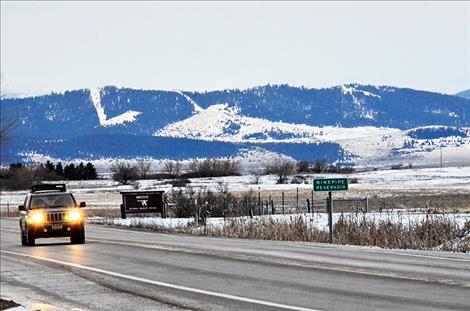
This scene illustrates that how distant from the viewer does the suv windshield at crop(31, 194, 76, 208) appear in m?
33.1

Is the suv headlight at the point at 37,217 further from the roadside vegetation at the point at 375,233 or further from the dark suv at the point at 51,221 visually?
the roadside vegetation at the point at 375,233

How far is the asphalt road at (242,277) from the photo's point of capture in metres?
14.7

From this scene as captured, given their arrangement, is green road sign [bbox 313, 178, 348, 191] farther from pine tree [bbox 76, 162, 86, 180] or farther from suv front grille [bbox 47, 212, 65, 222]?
pine tree [bbox 76, 162, 86, 180]

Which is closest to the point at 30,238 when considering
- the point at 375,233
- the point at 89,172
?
the point at 375,233

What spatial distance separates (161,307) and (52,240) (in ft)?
69.2

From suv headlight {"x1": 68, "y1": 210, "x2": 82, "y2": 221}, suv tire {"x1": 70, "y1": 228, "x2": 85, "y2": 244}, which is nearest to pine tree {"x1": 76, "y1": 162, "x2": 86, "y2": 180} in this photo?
suv headlight {"x1": 68, "y1": 210, "x2": 82, "y2": 221}

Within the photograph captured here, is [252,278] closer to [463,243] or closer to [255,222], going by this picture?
[463,243]

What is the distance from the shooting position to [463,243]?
25.0 meters

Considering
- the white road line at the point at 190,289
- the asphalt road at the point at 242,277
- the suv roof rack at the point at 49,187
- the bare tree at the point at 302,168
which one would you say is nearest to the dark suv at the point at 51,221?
the suv roof rack at the point at 49,187

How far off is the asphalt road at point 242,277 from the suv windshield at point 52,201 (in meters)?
4.63

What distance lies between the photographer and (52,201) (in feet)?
109

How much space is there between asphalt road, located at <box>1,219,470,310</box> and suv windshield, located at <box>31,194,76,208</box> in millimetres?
4633

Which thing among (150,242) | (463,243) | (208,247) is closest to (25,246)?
(150,242)

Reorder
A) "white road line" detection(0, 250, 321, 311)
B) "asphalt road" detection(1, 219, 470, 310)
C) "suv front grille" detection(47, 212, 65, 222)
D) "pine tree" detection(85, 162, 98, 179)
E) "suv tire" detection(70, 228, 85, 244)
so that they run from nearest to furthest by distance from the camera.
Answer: "white road line" detection(0, 250, 321, 311), "asphalt road" detection(1, 219, 470, 310), "suv tire" detection(70, 228, 85, 244), "suv front grille" detection(47, 212, 65, 222), "pine tree" detection(85, 162, 98, 179)
